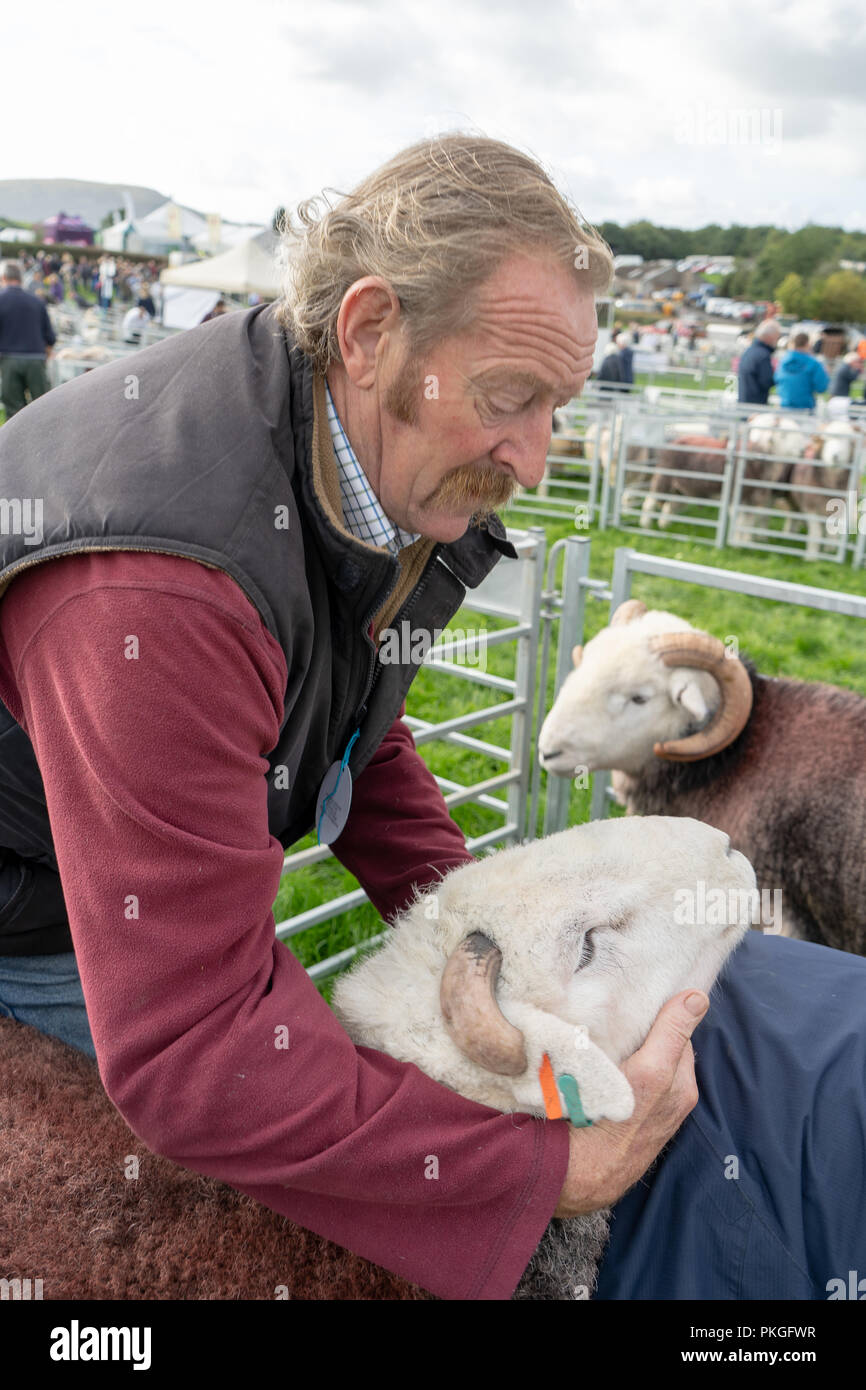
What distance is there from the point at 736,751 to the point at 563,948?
1867 millimetres

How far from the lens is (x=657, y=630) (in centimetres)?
351

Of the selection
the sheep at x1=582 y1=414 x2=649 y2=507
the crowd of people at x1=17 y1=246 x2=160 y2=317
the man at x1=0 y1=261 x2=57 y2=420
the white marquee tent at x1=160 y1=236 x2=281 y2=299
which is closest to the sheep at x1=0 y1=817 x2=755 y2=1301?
the sheep at x1=582 y1=414 x2=649 y2=507

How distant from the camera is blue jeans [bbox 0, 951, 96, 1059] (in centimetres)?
199

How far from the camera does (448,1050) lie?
163 cm

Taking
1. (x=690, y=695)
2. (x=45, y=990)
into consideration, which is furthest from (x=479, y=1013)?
(x=690, y=695)

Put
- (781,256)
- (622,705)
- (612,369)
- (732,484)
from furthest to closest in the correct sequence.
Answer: (781,256) < (612,369) < (732,484) < (622,705)

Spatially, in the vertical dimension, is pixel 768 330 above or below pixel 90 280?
below

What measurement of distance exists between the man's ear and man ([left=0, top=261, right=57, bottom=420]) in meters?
11.7

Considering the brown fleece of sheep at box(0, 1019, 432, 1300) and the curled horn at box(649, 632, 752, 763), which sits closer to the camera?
the brown fleece of sheep at box(0, 1019, 432, 1300)

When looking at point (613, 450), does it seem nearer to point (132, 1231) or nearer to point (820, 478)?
point (820, 478)

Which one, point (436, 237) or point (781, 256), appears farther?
point (781, 256)

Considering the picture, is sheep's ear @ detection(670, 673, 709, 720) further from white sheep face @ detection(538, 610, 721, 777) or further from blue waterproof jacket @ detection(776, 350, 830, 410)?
blue waterproof jacket @ detection(776, 350, 830, 410)

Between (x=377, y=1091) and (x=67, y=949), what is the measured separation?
90 centimetres

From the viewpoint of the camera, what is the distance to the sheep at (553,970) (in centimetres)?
152
